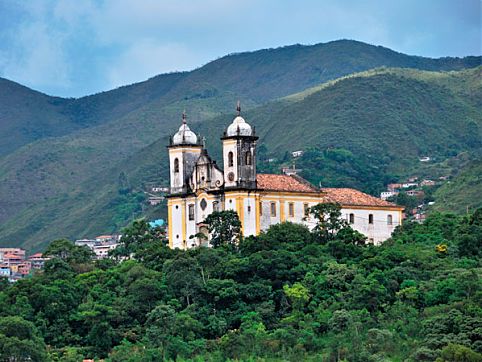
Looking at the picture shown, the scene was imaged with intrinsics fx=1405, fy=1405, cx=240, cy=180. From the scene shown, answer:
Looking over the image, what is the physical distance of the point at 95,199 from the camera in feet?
522

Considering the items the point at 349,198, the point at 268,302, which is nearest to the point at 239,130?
the point at 349,198

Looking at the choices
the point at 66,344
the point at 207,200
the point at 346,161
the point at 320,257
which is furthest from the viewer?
the point at 346,161

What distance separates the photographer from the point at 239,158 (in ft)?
232

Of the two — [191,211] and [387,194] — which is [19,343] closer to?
[191,211]

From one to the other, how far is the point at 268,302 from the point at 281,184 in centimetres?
1034

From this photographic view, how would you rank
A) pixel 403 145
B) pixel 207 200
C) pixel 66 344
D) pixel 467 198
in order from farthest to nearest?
pixel 403 145 → pixel 467 198 → pixel 207 200 → pixel 66 344

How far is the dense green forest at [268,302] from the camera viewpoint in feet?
187

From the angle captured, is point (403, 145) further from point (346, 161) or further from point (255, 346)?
point (255, 346)

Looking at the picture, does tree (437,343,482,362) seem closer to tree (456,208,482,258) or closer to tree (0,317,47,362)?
tree (456,208,482,258)

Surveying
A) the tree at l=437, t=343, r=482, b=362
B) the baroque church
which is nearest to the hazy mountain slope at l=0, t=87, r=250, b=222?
the baroque church

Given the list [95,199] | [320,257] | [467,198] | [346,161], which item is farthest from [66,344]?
[95,199]

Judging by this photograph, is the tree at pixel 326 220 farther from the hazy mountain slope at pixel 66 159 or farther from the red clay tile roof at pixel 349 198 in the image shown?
the hazy mountain slope at pixel 66 159

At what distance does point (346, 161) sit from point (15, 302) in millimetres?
68041

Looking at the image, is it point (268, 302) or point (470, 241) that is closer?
point (268, 302)
